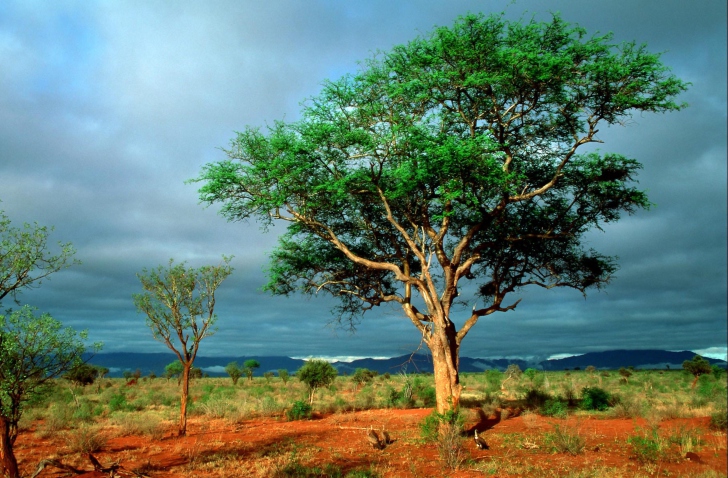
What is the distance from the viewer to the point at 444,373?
17.2 metres

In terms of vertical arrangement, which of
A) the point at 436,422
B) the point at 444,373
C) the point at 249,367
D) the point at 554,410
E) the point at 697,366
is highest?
the point at 444,373

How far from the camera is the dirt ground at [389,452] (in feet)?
41.4

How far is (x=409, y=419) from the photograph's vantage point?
21.7m

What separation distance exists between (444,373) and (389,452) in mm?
3374

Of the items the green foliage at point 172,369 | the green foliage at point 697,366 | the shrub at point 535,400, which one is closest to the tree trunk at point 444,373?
the shrub at point 535,400

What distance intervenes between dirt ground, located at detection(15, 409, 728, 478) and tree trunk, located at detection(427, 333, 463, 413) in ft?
4.43

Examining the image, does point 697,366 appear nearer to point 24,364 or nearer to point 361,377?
point 361,377

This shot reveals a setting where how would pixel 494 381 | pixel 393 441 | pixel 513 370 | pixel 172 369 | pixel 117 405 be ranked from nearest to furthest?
pixel 393 441, pixel 117 405, pixel 513 370, pixel 494 381, pixel 172 369

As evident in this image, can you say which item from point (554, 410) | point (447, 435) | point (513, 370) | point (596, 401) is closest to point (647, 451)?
point (447, 435)

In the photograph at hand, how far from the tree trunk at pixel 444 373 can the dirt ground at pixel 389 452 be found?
1350 millimetres

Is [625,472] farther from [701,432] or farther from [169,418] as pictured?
[169,418]

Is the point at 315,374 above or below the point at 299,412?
above

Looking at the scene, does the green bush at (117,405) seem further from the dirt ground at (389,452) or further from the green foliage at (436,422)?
the green foliage at (436,422)

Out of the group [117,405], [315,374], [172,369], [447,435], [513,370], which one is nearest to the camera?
[447,435]
